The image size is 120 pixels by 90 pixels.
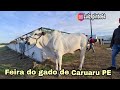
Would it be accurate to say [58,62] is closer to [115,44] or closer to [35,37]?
[35,37]

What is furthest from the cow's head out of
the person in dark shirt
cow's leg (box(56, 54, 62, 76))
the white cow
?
the person in dark shirt

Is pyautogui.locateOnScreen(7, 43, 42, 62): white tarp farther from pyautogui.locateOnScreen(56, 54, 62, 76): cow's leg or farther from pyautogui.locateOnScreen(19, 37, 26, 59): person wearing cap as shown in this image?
pyautogui.locateOnScreen(56, 54, 62, 76): cow's leg

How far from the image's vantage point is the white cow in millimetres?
5688

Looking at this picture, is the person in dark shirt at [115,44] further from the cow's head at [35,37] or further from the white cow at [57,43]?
the cow's head at [35,37]

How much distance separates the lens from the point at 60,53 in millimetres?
5715

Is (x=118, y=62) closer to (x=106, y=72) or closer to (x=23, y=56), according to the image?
(x=106, y=72)

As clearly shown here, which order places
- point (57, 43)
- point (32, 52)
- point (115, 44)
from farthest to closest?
point (32, 52) → point (57, 43) → point (115, 44)

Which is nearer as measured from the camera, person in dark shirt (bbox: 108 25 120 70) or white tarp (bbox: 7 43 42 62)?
person in dark shirt (bbox: 108 25 120 70)

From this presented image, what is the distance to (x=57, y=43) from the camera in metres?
5.73

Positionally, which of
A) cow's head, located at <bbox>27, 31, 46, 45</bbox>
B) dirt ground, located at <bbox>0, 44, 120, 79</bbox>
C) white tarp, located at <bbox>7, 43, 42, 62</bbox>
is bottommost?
dirt ground, located at <bbox>0, 44, 120, 79</bbox>

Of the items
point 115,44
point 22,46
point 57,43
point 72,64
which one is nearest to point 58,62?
point 72,64

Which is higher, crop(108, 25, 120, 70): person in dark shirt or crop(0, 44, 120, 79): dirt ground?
crop(108, 25, 120, 70): person in dark shirt
